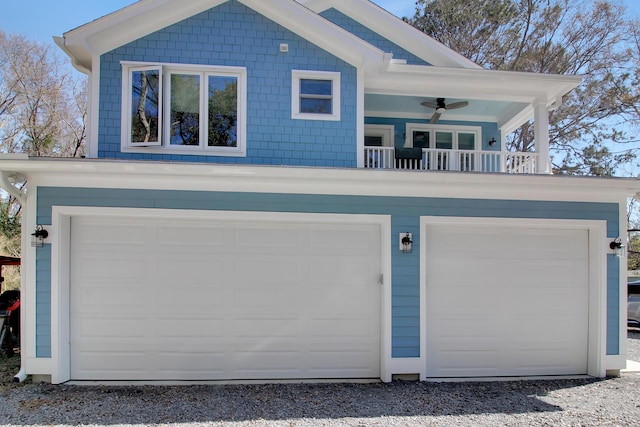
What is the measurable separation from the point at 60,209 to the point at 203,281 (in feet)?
Result: 6.78

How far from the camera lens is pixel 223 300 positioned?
19.3ft

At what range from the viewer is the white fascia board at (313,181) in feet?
17.7

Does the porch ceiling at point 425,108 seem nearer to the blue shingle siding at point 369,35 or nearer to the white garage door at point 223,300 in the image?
the blue shingle siding at point 369,35

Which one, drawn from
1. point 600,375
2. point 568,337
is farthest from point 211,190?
point 600,375

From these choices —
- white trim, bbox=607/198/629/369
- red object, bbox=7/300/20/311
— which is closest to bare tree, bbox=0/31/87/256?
red object, bbox=7/300/20/311

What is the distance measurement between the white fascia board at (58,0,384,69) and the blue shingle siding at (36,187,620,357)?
229cm

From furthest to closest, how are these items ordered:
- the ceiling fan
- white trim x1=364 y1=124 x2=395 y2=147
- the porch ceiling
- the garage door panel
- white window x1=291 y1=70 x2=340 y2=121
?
1. white trim x1=364 y1=124 x2=395 y2=147
2. the porch ceiling
3. the ceiling fan
4. white window x1=291 y1=70 x2=340 y2=121
5. the garage door panel

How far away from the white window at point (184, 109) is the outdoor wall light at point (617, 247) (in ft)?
18.3

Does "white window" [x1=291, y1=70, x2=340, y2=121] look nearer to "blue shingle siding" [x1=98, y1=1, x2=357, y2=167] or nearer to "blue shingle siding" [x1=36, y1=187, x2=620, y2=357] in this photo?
"blue shingle siding" [x1=98, y1=1, x2=357, y2=167]

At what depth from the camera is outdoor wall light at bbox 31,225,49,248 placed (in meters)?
5.47

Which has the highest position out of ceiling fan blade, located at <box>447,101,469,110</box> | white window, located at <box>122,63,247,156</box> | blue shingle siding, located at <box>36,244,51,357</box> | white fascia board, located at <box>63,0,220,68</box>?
white fascia board, located at <box>63,0,220,68</box>

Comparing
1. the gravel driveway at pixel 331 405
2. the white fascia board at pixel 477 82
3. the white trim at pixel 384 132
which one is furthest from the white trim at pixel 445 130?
the gravel driveway at pixel 331 405

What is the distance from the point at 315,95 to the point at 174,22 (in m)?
2.42

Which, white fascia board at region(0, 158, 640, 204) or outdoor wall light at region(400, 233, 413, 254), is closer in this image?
white fascia board at region(0, 158, 640, 204)
